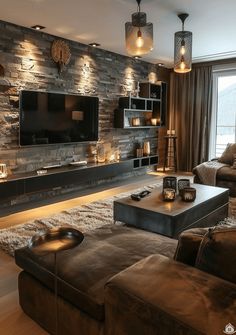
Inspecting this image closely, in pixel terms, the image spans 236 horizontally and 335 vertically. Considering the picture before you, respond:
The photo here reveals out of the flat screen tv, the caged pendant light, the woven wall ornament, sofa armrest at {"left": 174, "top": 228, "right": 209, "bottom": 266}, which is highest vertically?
the woven wall ornament

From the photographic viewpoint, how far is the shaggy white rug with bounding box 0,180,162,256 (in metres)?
2.90

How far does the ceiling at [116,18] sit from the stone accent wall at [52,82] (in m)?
0.24

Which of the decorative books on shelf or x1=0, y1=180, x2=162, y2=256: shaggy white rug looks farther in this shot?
the decorative books on shelf

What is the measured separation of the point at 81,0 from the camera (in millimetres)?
3207

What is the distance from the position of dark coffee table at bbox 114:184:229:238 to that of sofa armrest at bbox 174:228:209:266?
3.91ft

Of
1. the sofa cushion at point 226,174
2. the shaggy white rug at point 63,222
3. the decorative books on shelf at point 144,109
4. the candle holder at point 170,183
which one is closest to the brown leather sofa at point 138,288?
the shaggy white rug at point 63,222

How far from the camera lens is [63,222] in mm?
3432

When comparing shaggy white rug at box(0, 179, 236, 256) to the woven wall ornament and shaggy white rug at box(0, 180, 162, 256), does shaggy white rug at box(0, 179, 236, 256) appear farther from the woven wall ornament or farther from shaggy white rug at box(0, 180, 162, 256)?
the woven wall ornament

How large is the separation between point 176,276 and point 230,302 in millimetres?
240

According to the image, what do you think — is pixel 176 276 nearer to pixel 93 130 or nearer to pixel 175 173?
pixel 93 130

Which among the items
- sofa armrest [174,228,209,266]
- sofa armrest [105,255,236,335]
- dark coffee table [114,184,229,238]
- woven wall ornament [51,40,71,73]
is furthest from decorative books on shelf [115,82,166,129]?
sofa armrest [105,255,236,335]

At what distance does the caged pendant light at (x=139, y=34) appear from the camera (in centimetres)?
297

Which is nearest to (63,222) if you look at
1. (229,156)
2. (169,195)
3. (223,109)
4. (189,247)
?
(169,195)

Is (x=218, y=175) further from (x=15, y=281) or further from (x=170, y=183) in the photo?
(x=15, y=281)
